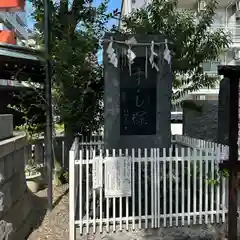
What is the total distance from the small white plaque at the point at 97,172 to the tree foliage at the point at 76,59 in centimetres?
305

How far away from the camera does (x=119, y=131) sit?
644 cm

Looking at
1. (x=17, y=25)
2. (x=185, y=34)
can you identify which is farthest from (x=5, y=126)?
(x=17, y=25)

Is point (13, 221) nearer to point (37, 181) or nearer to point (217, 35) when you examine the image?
point (37, 181)

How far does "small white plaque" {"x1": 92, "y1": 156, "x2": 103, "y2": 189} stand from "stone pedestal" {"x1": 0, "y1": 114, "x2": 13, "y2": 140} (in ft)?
4.40

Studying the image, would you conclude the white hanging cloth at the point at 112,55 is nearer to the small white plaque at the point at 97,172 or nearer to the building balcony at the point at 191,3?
the small white plaque at the point at 97,172

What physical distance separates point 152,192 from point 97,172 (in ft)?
2.86

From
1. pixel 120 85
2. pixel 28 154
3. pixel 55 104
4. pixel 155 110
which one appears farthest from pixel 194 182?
pixel 28 154

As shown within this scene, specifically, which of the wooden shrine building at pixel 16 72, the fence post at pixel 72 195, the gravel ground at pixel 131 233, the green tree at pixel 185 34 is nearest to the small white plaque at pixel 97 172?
the fence post at pixel 72 195

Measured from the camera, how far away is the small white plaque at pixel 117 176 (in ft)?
15.9

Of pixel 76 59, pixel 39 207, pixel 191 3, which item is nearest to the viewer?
pixel 39 207

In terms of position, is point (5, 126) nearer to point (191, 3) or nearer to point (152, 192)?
point (152, 192)

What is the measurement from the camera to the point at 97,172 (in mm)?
4855

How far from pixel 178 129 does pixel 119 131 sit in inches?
310

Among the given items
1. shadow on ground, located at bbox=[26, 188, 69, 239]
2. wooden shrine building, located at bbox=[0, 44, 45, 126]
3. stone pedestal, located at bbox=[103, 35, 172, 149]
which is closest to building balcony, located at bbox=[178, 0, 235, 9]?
wooden shrine building, located at bbox=[0, 44, 45, 126]
